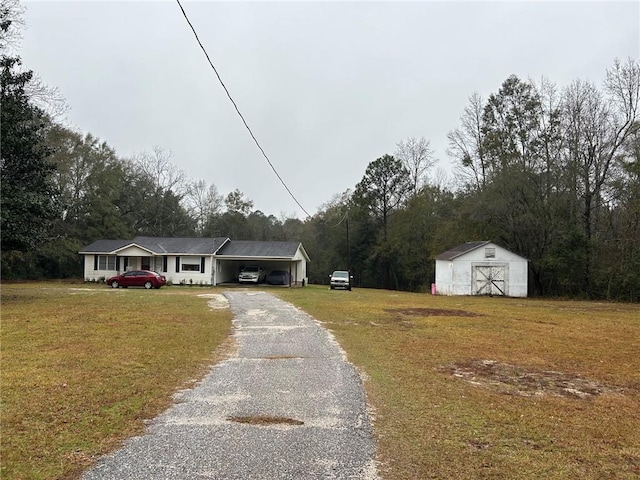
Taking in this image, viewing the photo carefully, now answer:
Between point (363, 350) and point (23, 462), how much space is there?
23.5 ft

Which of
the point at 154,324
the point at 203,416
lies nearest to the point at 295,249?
the point at 154,324

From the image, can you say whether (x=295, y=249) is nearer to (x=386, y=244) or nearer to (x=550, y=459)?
(x=386, y=244)

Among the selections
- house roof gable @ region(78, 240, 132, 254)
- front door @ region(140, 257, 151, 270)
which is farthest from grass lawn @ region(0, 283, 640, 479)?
house roof gable @ region(78, 240, 132, 254)

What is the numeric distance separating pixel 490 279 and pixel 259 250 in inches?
712

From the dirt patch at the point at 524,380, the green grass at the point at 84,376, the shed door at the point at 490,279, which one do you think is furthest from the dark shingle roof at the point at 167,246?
the dirt patch at the point at 524,380

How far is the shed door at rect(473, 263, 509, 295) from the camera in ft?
105

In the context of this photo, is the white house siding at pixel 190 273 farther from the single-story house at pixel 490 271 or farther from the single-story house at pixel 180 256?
the single-story house at pixel 490 271

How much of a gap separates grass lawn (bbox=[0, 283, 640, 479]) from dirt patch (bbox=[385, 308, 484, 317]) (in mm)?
3059

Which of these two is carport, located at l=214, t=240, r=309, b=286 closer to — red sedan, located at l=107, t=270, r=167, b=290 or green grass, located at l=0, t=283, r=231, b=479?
red sedan, located at l=107, t=270, r=167, b=290

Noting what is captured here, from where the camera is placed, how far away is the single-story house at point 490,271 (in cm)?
3189

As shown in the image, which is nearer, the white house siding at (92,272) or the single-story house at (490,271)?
the single-story house at (490,271)

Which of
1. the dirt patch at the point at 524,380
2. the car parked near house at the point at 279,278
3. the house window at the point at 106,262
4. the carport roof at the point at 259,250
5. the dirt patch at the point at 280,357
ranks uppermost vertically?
the carport roof at the point at 259,250

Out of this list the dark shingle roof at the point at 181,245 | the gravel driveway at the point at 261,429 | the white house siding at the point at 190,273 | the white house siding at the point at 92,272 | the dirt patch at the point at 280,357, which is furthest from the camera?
the white house siding at the point at 92,272

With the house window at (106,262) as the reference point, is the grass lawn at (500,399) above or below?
below
